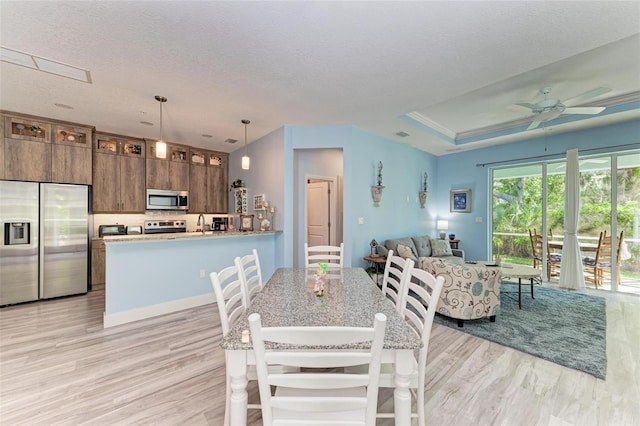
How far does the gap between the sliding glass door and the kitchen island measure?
515 centimetres

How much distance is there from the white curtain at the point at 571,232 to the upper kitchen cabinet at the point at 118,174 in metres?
7.77

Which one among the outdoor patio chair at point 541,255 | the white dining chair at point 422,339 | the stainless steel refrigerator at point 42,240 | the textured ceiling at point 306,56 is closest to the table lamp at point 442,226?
the outdoor patio chair at point 541,255

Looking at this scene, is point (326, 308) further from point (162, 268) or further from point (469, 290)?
point (162, 268)

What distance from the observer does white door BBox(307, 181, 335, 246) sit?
5336 mm

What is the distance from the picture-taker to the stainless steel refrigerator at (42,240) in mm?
3486

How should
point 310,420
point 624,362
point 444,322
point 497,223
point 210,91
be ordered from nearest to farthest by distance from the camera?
1. point 310,420
2. point 624,362
3. point 210,91
4. point 444,322
5. point 497,223

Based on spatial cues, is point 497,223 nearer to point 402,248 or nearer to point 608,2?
point 402,248

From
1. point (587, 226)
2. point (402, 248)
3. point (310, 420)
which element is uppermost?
point (587, 226)

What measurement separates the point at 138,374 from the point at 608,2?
4329 mm

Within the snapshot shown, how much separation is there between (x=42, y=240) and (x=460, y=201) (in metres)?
7.73

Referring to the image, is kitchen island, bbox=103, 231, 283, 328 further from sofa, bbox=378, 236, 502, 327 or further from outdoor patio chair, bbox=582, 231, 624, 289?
outdoor patio chair, bbox=582, 231, 624, 289

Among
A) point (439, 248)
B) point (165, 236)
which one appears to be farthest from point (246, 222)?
point (439, 248)

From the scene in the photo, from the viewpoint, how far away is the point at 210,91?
2.89 m

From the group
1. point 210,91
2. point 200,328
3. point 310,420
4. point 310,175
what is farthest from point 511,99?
point 200,328
